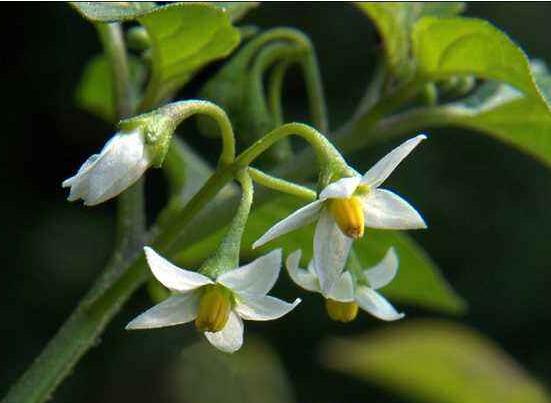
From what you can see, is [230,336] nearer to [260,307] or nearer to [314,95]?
[260,307]

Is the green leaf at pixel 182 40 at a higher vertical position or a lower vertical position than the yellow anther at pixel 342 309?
higher

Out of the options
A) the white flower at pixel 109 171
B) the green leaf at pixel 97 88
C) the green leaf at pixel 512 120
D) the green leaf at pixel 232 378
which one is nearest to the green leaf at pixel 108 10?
the white flower at pixel 109 171

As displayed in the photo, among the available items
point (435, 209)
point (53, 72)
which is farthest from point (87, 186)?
point (53, 72)

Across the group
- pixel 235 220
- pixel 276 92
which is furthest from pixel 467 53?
pixel 235 220

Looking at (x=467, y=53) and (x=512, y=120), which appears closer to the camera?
(x=467, y=53)

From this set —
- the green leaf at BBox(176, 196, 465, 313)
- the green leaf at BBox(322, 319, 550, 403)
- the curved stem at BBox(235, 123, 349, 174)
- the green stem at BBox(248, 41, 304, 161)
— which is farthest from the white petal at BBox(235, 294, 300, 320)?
the green leaf at BBox(322, 319, 550, 403)

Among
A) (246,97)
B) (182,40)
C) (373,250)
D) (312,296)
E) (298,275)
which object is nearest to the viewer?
(298,275)

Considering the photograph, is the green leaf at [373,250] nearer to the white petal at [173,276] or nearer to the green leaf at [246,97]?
the green leaf at [246,97]
